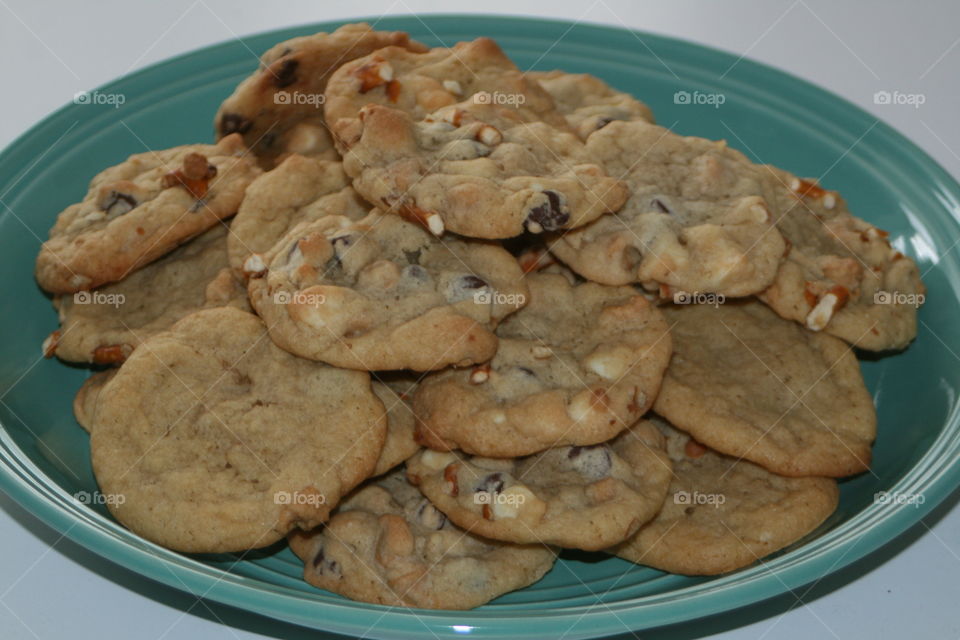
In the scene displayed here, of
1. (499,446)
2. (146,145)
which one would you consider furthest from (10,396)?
(499,446)

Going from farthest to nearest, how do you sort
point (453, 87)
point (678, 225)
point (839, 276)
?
point (453, 87)
point (839, 276)
point (678, 225)

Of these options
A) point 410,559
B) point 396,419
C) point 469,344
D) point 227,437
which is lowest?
point 410,559

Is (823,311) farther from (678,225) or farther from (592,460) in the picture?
(592,460)

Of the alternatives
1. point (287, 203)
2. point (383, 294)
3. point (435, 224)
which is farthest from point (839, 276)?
point (287, 203)

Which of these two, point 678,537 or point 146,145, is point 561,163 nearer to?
point 678,537

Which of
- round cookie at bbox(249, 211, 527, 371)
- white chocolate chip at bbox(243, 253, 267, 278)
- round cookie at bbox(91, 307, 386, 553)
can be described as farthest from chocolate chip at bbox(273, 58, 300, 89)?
round cookie at bbox(91, 307, 386, 553)

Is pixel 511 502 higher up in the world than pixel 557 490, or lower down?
higher up
